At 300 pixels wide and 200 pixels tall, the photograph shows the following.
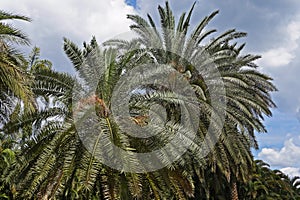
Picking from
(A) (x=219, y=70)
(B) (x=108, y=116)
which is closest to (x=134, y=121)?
(B) (x=108, y=116)

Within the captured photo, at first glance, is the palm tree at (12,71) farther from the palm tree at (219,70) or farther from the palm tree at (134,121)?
the palm tree at (219,70)

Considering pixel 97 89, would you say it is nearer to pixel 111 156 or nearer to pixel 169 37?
pixel 111 156

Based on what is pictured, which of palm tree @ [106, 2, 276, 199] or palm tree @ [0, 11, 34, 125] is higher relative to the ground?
palm tree @ [106, 2, 276, 199]

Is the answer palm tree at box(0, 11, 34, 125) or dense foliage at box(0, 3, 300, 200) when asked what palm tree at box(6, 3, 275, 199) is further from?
palm tree at box(0, 11, 34, 125)

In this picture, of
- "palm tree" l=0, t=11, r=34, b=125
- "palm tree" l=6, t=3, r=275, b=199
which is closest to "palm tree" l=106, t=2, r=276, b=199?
"palm tree" l=6, t=3, r=275, b=199

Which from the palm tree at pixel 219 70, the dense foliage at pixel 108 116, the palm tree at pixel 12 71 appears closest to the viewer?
the palm tree at pixel 12 71

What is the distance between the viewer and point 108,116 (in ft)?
47.8

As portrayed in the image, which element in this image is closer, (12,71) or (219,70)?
(12,71)

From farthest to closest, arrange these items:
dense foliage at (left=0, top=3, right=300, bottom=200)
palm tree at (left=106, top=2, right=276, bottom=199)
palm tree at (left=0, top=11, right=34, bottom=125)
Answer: palm tree at (left=106, top=2, right=276, bottom=199)
dense foliage at (left=0, top=3, right=300, bottom=200)
palm tree at (left=0, top=11, right=34, bottom=125)

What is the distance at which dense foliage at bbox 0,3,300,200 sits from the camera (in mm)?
13406

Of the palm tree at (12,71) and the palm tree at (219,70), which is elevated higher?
the palm tree at (219,70)

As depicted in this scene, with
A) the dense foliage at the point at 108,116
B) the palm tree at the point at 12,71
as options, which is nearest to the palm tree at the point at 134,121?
the dense foliage at the point at 108,116

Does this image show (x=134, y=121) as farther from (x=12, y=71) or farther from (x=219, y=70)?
(x=219, y=70)

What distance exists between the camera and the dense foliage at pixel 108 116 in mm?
13406
